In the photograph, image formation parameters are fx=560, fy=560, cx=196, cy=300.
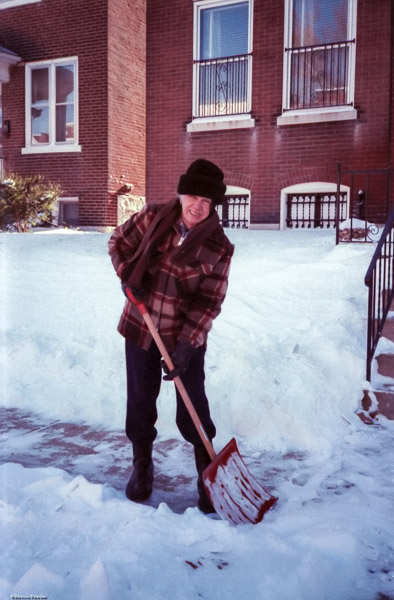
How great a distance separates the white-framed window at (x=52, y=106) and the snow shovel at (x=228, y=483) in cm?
1107

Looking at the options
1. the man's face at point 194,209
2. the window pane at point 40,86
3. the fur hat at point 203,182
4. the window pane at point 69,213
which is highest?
the window pane at point 40,86

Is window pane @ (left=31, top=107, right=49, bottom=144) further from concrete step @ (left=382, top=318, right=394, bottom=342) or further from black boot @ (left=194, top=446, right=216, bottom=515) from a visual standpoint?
black boot @ (left=194, top=446, right=216, bottom=515)

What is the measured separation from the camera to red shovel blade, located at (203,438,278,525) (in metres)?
2.83

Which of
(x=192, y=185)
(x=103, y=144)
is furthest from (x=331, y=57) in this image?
(x=192, y=185)

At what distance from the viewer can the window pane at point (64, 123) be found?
44.6 feet

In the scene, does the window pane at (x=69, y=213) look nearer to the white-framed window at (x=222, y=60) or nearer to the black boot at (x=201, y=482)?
the white-framed window at (x=222, y=60)

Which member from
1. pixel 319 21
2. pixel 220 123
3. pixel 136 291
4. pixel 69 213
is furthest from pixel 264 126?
pixel 136 291

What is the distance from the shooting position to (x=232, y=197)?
1241 cm

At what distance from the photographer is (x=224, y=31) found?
12000 millimetres

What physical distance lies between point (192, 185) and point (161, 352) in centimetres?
89

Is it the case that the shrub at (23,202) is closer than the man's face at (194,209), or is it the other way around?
the man's face at (194,209)

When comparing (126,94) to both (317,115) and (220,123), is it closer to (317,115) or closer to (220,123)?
(220,123)

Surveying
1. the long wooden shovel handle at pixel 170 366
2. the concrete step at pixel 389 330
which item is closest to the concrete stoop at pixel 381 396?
the concrete step at pixel 389 330

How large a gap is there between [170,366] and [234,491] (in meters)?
0.74
